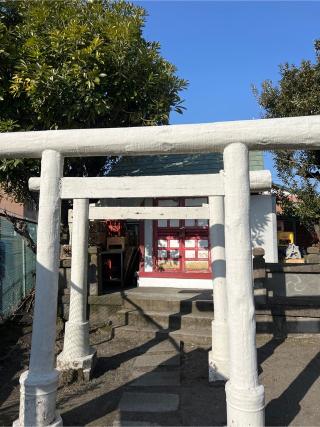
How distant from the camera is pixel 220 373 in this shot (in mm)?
5246

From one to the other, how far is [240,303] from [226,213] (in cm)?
83

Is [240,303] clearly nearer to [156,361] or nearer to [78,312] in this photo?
[156,361]

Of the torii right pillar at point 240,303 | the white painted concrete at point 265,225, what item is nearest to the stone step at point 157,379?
the torii right pillar at point 240,303

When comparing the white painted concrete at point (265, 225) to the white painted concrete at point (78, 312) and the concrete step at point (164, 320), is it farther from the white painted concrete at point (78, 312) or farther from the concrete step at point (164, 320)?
the white painted concrete at point (78, 312)

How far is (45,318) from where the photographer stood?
145 inches

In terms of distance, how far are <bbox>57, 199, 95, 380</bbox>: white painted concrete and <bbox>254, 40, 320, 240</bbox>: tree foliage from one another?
23.2 ft

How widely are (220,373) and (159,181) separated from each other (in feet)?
10.0

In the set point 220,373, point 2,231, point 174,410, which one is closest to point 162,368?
point 220,373

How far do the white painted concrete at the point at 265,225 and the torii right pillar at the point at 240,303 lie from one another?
678cm

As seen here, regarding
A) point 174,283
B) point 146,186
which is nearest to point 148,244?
point 174,283

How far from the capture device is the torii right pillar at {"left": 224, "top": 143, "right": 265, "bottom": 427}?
10.9 ft

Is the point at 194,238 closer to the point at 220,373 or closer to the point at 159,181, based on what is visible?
the point at 220,373

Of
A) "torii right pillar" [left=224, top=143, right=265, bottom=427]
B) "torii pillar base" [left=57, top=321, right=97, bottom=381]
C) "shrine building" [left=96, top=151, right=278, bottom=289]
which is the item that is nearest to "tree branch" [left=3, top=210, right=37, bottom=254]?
"shrine building" [left=96, top=151, right=278, bottom=289]

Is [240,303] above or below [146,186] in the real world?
below
